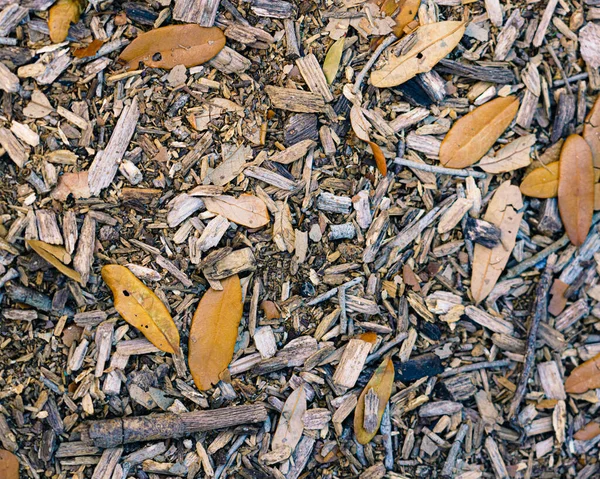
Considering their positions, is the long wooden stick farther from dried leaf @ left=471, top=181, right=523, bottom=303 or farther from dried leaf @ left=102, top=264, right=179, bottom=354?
dried leaf @ left=471, top=181, right=523, bottom=303

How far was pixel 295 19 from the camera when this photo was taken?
194 centimetres

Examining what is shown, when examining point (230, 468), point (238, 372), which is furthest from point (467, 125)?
point (230, 468)

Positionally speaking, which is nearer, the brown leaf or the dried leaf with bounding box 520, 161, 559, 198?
the brown leaf

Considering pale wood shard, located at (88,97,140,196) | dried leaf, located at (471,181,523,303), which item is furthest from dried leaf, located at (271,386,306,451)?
pale wood shard, located at (88,97,140,196)

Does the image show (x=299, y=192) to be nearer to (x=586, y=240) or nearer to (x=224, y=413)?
(x=224, y=413)

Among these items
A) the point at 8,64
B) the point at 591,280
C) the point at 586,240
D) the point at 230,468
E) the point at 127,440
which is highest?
the point at 8,64

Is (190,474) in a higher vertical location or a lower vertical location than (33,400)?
lower

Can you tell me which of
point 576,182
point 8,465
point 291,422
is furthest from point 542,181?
point 8,465

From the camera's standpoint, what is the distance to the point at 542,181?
6.66 feet

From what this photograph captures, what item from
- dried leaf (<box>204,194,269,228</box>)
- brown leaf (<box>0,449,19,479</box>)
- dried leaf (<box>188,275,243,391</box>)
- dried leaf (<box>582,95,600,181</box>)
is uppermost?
dried leaf (<box>582,95,600,181</box>)

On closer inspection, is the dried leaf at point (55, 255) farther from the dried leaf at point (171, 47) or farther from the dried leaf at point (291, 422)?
the dried leaf at point (291, 422)

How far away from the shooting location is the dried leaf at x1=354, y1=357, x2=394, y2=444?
6.39 feet

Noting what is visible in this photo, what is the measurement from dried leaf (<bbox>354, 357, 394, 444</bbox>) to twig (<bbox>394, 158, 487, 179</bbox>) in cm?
67

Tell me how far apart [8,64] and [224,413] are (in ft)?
4.35
